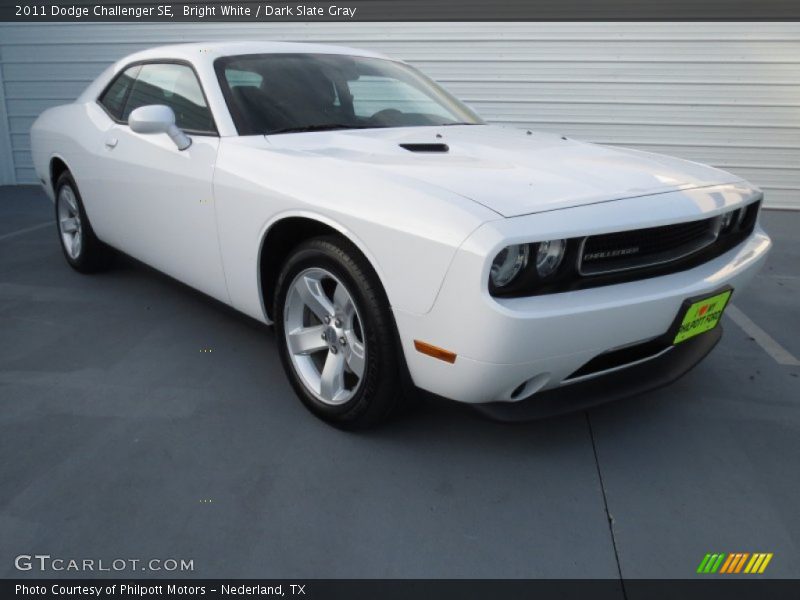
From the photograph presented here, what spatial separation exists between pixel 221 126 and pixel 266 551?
173 cm

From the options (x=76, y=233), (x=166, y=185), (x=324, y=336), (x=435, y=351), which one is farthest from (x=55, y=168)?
(x=435, y=351)

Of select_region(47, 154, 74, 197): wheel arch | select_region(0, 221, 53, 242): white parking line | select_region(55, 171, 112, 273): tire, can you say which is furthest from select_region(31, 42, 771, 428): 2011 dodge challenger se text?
select_region(0, 221, 53, 242): white parking line

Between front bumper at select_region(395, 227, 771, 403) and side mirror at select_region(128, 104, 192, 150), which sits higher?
side mirror at select_region(128, 104, 192, 150)

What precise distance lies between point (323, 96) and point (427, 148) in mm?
754

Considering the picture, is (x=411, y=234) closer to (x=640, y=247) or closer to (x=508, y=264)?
(x=508, y=264)

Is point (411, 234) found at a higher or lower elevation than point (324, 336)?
higher

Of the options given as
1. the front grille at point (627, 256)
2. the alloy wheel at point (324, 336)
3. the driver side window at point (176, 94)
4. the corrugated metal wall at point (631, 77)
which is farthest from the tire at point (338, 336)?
the corrugated metal wall at point (631, 77)

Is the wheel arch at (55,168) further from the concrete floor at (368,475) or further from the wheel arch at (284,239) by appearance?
the wheel arch at (284,239)

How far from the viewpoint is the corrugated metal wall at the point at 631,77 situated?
7215 mm

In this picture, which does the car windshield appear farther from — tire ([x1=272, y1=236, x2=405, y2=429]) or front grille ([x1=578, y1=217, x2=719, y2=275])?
front grille ([x1=578, y1=217, x2=719, y2=275])

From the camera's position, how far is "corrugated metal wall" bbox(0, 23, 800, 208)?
7.21 m

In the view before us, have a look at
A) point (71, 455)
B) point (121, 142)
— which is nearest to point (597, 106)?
point (121, 142)

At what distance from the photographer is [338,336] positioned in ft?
7.92
